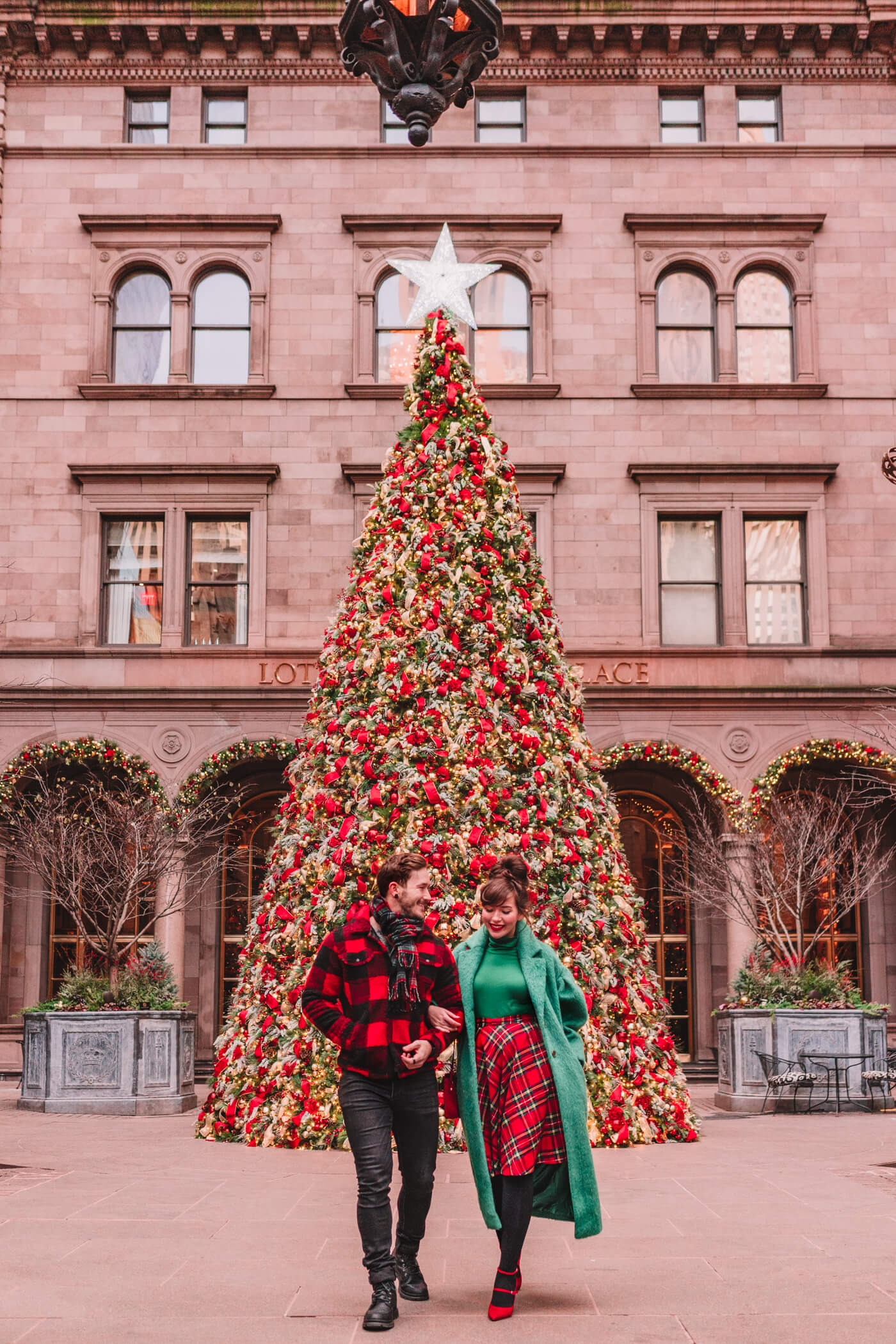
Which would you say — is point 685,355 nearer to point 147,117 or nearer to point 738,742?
point 738,742

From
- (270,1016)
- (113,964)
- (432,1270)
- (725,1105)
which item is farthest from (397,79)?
(725,1105)

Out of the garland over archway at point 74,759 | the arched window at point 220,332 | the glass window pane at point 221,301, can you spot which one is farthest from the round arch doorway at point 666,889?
the glass window pane at point 221,301

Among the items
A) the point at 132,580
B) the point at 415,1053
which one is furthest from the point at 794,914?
the point at 415,1053

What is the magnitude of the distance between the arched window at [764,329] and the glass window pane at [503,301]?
11.1 ft

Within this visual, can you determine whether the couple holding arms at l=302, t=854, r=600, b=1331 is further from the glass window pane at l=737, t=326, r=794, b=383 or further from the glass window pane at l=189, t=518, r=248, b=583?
the glass window pane at l=737, t=326, r=794, b=383

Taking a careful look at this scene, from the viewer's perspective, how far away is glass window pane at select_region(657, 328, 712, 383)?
22422 mm

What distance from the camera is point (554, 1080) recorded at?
5961 millimetres

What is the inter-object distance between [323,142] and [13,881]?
12.6m

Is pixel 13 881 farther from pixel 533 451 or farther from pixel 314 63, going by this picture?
pixel 314 63

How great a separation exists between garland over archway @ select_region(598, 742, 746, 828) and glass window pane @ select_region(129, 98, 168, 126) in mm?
12576

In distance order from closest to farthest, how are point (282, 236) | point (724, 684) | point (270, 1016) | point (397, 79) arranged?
1. point (397, 79)
2. point (270, 1016)
3. point (724, 684)
4. point (282, 236)

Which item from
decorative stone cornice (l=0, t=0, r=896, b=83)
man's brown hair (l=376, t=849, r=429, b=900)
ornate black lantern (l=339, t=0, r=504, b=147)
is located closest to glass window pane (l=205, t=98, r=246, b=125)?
decorative stone cornice (l=0, t=0, r=896, b=83)

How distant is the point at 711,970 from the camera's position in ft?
70.5

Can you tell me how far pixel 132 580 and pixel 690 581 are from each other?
8.58m
